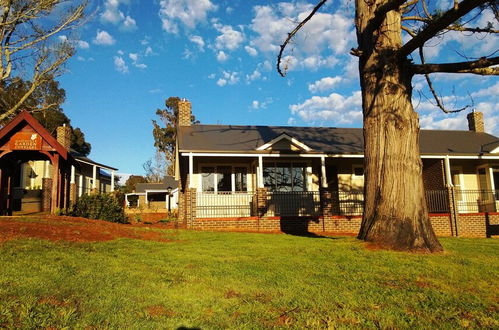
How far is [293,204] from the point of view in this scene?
16516mm

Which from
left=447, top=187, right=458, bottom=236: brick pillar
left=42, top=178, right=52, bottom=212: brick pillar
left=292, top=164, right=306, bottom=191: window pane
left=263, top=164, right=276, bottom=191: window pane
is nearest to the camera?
left=447, top=187, right=458, bottom=236: brick pillar

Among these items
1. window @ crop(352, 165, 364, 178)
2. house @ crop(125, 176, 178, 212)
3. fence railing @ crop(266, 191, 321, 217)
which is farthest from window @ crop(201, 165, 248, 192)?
house @ crop(125, 176, 178, 212)

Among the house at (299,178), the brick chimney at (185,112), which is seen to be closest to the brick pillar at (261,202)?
the house at (299,178)

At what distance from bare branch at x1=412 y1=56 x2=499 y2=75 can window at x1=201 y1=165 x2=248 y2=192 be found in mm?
11108

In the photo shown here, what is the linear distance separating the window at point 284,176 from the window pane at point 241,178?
94 centimetres

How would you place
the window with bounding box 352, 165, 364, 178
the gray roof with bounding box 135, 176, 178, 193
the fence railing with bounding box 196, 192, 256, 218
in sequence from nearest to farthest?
the fence railing with bounding box 196, 192, 256, 218 < the window with bounding box 352, 165, 364, 178 < the gray roof with bounding box 135, 176, 178, 193

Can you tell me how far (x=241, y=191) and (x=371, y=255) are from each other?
11.5m

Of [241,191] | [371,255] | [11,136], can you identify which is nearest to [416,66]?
[371,255]

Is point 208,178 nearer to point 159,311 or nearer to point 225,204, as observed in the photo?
point 225,204

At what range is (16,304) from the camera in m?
3.86

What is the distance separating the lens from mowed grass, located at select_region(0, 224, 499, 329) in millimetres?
3711

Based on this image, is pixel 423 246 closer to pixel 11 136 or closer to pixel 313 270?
pixel 313 270

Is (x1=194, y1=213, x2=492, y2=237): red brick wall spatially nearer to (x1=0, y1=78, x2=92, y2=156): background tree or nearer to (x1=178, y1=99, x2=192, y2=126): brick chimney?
(x1=178, y1=99, x2=192, y2=126): brick chimney

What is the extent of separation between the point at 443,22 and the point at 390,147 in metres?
2.56
